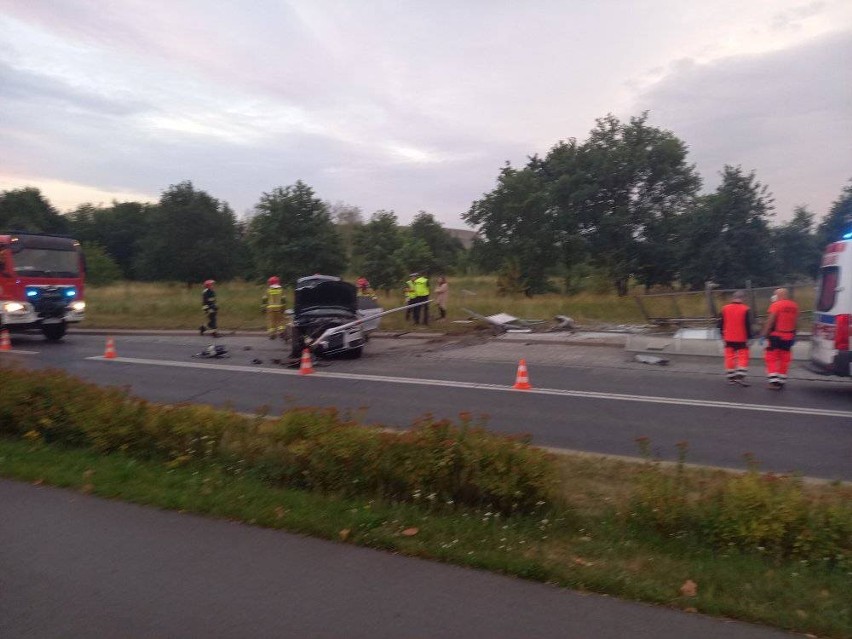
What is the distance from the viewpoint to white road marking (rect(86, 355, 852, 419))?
37.1 feet

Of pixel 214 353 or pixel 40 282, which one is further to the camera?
pixel 40 282

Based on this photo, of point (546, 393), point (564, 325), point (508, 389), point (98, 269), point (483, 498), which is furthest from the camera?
point (98, 269)

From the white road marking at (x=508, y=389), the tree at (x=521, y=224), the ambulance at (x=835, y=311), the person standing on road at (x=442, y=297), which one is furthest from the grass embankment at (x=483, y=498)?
the tree at (x=521, y=224)

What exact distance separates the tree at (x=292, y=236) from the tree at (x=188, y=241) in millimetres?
19809

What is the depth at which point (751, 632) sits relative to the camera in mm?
4203

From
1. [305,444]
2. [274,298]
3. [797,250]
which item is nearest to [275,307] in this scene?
[274,298]

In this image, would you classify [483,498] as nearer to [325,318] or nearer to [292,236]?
[325,318]

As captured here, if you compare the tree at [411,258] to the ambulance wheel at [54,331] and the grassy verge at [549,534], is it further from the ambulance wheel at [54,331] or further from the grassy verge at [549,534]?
the grassy verge at [549,534]

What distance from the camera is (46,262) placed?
881 inches

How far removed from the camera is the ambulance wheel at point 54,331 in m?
23.0

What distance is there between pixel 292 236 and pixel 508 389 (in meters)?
31.1

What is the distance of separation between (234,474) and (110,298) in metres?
35.1

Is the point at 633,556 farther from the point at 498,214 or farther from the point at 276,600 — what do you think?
the point at 498,214

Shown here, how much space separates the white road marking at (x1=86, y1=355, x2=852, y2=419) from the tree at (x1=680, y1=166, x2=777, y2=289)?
1976cm
